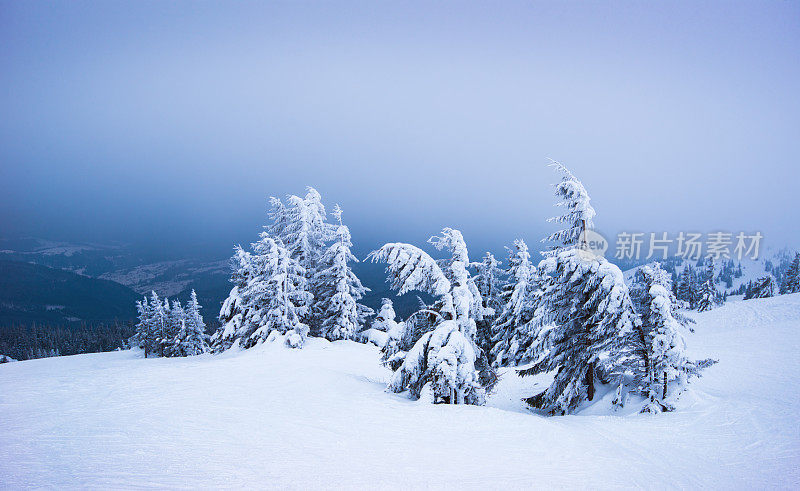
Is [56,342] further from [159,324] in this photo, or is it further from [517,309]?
[517,309]

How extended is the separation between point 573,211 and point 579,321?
456cm

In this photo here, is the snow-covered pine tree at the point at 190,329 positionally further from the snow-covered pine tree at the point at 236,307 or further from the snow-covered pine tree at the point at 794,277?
the snow-covered pine tree at the point at 794,277

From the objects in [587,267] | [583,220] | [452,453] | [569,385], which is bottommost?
[569,385]

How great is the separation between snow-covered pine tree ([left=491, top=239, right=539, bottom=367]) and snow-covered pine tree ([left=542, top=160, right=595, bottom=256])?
1473 cm

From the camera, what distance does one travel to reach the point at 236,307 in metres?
24.2

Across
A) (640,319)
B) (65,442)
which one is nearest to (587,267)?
(640,319)

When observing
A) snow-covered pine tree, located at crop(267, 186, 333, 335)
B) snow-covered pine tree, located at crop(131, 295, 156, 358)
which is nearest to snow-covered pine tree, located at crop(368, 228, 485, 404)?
snow-covered pine tree, located at crop(267, 186, 333, 335)

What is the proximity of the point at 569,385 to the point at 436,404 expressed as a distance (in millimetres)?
7224

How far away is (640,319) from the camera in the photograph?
1279 cm

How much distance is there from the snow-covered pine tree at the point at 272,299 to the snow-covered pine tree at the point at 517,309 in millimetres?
16015

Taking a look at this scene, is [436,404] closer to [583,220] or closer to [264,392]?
[264,392]

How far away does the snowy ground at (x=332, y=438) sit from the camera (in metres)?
5.68

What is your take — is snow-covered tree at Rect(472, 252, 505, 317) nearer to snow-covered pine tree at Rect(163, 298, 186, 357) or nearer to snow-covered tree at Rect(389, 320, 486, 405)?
snow-covered tree at Rect(389, 320, 486, 405)

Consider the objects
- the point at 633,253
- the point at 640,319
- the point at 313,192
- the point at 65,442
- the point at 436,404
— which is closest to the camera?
the point at 65,442
